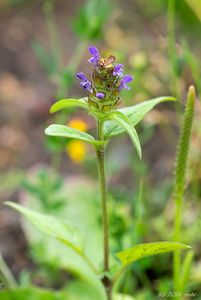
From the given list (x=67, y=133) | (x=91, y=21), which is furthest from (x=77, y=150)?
(x=67, y=133)

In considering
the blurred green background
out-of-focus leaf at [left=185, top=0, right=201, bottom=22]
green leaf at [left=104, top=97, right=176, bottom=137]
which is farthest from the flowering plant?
out-of-focus leaf at [left=185, top=0, right=201, bottom=22]

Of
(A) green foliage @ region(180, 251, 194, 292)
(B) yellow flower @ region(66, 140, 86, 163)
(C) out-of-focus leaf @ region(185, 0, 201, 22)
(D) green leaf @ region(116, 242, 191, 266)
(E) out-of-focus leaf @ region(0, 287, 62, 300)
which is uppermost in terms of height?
(C) out-of-focus leaf @ region(185, 0, 201, 22)

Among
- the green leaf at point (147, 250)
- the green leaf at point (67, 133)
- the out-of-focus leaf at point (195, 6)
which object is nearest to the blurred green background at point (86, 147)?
the out-of-focus leaf at point (195, 6)

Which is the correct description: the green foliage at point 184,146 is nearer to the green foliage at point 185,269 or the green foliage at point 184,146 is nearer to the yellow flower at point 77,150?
the green foliage at point 185,269

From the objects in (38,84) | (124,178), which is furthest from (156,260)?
(38,84)

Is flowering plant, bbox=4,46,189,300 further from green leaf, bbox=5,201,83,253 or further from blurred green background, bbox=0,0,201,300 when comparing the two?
blurred green background, bbox=0,0,201,300

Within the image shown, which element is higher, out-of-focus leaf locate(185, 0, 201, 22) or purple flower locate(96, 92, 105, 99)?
out-of-focus leaf locate(185, 0, 201, 22)
